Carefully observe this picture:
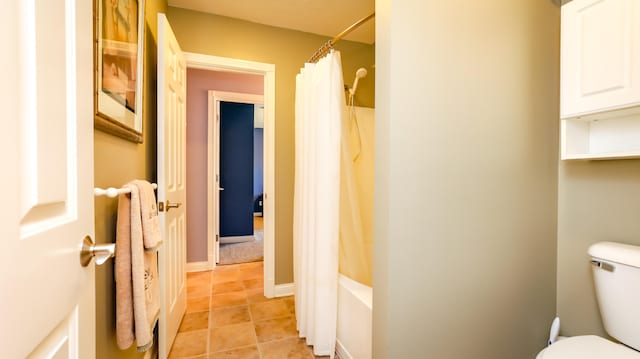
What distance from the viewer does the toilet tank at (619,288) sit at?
1.06 m

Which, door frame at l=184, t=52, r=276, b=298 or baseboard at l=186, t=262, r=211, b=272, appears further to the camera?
baseboard at l=186, t=262, r=211, b=272

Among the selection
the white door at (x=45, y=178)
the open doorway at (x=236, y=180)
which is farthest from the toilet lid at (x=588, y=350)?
the open doorway at (x=236, y=180)

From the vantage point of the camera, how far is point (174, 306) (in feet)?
6.02

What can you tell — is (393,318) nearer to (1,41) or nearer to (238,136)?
(1,41)

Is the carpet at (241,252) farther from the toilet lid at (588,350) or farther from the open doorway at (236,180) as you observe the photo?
the toilet lid at (588,350)

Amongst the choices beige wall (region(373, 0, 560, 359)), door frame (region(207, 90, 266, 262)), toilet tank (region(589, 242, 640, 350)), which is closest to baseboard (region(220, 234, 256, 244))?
door frame (region(207, 90, 266, 262))

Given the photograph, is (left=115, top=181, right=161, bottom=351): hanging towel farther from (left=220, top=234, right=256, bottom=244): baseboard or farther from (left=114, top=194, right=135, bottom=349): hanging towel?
(left=220, top=234, right=256, bottom=244): baseboard

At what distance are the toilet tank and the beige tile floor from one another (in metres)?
1.51

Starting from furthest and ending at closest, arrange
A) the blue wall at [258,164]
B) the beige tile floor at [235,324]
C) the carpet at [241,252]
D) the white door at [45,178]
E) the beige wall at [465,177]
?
1. the blue wall at [258,164]
2. the carpet at [241,252]
3. the beige tile floor at [235,324]
4. the beige wall at [465,177]
5. the white door at [45,178]

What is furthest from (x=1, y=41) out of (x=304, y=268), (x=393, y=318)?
(x=304, y=268)

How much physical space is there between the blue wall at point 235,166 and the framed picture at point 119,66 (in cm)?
265

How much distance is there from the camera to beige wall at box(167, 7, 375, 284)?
2359 mm

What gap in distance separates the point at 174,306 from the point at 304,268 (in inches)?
36.0

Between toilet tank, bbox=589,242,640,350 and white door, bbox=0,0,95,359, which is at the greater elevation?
white door, bbox=0,0,95,359
